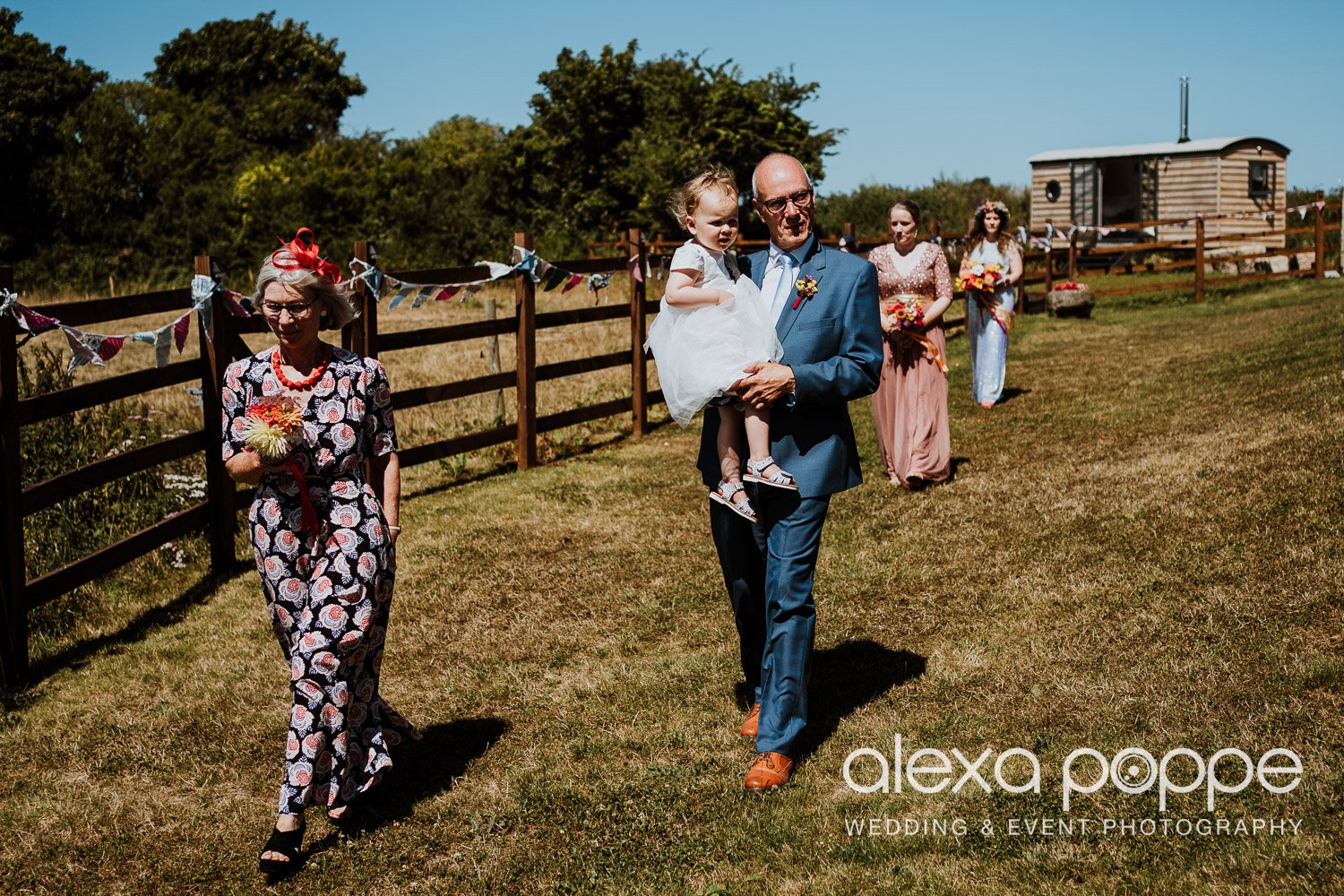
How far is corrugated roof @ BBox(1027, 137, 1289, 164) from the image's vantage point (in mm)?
35156

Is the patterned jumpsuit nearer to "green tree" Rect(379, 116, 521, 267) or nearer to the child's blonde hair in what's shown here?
the child's blonde hair

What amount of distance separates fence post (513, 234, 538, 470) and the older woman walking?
276 inches

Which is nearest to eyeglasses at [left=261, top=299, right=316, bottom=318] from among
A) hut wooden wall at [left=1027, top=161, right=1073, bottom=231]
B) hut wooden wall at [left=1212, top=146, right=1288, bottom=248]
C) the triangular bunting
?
the triangular bunting

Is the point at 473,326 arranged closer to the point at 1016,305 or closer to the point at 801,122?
the point at 1016,305

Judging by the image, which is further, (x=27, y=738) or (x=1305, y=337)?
(x=1305, y=337)

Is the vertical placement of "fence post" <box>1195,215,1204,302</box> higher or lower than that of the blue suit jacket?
higher

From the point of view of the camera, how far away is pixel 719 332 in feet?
15.4

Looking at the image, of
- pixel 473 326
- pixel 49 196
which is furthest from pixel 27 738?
pixel 49 196

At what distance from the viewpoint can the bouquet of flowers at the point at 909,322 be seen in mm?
9633

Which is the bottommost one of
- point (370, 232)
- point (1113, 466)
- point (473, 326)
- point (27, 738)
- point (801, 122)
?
point (27, 738)

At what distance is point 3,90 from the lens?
4428cm

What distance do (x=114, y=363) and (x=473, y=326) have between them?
12.7m

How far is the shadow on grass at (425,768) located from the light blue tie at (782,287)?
7.45 feet

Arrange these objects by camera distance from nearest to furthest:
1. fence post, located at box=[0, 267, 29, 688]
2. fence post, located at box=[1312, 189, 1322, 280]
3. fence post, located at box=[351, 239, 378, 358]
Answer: fence post, located at box=[0, 267, 29, 688] → fence post, located at box=[351, 239, 378, 358] → fence post, located at box=[1312, 189, 1322, 280]
